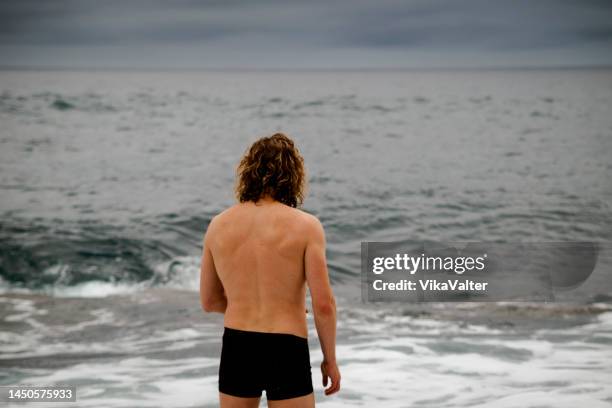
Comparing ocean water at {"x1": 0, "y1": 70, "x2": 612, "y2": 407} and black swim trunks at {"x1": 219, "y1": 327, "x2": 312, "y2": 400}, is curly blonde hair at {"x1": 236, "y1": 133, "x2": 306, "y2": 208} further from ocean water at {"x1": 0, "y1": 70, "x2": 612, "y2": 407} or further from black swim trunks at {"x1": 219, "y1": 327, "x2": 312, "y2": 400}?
ocean water at {"x1": 0, "y1": 70, "x2": 612, "y2": 407}

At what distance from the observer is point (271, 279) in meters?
2.80

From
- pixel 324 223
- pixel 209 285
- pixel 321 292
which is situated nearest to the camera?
pixel 321 292

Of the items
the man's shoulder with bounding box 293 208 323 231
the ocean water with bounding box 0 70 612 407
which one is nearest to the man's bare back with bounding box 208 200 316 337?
the man's shoulder with bounding box 293 208 323 231

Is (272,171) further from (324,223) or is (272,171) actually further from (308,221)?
(324,223)

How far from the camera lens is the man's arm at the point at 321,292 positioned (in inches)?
108

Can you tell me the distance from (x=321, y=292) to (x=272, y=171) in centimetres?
45

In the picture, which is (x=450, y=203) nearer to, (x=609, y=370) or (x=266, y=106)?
(x=609, y=370)

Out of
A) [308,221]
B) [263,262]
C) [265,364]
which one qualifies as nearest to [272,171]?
[308,221]

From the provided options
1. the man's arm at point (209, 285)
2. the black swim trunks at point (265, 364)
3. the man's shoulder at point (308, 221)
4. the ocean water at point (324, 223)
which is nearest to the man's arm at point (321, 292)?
the man's shoulder at point (308, 221)

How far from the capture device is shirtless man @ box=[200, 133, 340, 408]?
109 inches

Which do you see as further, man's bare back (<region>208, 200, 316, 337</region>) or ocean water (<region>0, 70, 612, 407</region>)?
ocean water (<region>0, 70, 612, 407</region>)

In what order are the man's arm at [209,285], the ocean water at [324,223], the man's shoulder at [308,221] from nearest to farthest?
the man's shoulder at [308,221], the man's arm at [209,285], the ocean water at [324,223]

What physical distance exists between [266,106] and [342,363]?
1418 inches

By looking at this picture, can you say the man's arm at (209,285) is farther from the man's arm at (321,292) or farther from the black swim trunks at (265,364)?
the man's arm at (321,292)
